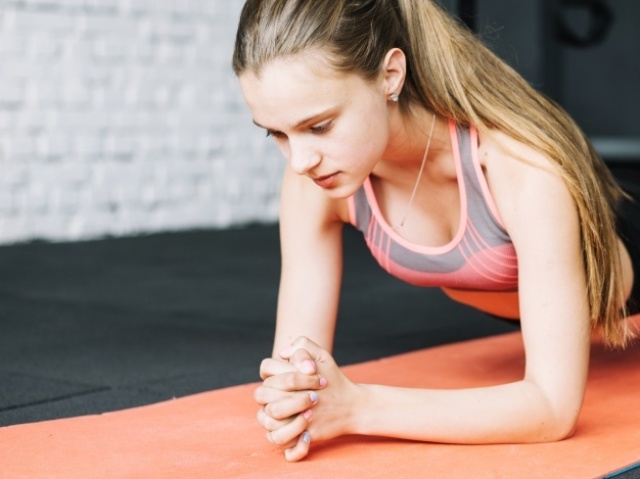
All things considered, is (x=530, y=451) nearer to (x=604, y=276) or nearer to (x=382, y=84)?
(x=604, y=276)

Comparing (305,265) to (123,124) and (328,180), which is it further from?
(123,124)

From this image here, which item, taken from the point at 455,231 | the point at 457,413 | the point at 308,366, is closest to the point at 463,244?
the point at 455,231

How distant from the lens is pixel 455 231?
4.84 feet

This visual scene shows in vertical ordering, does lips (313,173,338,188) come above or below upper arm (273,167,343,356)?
above

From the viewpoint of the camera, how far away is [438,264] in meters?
1.46

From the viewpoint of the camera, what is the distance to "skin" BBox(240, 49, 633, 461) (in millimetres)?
1179

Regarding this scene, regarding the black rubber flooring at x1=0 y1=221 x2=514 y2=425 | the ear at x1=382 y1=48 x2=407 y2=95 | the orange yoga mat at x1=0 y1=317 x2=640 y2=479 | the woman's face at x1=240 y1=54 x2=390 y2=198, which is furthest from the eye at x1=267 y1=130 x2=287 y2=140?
the black rubber flooring at x1=0 y1=221 x2=514 y2=425

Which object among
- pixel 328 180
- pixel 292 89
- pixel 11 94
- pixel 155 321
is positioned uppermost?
pixel 292 89

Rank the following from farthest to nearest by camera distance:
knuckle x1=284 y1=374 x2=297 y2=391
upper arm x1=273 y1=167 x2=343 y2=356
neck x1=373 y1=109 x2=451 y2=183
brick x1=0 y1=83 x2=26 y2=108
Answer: brick x1=0 y1=83 x2=26 y2=108 → upper arm x1=273 y1=167 x2=343 y2=356 → neck x1=373 y1=109 x2=451 y2=183 → knuckle x1=284 y1=374 x2=297 y2=391

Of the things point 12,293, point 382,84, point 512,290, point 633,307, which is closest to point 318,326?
point 512,290

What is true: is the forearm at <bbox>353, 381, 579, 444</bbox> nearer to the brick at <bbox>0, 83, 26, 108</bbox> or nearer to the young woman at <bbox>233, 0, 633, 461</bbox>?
the young woman at <bbox>233, 0, 633, 461</bbox>

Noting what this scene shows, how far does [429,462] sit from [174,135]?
3.49 metres

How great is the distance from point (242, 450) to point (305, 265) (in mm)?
345

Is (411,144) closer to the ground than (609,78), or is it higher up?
higher up
